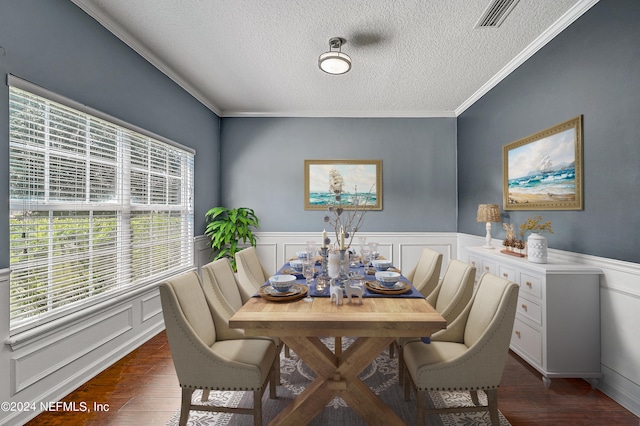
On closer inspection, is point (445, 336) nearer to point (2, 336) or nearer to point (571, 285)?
point (571, 285)

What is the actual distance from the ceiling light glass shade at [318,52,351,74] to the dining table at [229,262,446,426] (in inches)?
83.4

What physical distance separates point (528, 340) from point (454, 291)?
935mm

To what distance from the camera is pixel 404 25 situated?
2551 millimetres

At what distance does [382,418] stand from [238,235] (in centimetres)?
314

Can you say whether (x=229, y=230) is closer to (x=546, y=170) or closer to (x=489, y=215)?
(x=489, y=215)

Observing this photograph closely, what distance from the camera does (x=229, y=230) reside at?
13.4 ft

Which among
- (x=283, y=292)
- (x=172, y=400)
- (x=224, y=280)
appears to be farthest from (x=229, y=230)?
(x=283, y=292)

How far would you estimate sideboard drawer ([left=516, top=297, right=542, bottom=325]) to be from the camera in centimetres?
229

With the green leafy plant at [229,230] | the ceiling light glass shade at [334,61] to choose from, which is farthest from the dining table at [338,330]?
the green leafy plant at [229,230]

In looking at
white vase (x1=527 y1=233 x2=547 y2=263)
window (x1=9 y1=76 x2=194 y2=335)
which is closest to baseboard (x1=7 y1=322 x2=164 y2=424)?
window (x1=9 y1=76 x2=194 y2=335)

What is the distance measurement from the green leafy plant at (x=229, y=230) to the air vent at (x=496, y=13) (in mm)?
3438

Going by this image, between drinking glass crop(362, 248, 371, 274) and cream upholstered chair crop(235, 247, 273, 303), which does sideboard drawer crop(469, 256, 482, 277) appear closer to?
drinking glass crop(362, 248, 371, 274)

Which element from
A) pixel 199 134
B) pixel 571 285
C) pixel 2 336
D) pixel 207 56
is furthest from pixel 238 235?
pixel 571 285

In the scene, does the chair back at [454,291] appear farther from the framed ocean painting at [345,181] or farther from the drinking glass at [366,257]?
the framed ocean painting at [345,181]
